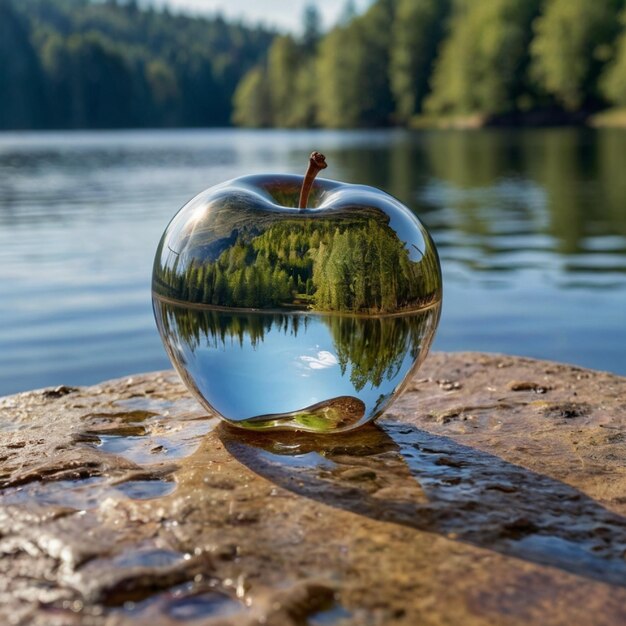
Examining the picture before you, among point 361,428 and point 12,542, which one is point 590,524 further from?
point 12,542

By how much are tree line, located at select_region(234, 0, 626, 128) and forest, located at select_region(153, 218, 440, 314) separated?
5490 cm

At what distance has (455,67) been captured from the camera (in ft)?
226

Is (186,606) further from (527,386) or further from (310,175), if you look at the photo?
(527,386)

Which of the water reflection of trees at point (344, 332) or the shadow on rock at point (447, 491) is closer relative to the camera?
the shadow on rock at point (447, 491)

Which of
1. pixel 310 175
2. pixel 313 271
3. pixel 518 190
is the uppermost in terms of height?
pixel 310 175

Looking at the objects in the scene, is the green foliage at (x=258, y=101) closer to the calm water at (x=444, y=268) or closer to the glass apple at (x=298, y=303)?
the calm water at (x=444, y=268)

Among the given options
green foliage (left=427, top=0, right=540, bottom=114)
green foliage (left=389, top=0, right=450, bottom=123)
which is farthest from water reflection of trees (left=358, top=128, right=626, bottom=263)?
green foliage (left=389, top=0, right=450, bottom=123)

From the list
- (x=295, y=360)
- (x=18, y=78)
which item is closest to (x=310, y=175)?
(x=295, y=360)

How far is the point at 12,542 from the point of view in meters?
1.82

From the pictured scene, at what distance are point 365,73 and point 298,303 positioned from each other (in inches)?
3428

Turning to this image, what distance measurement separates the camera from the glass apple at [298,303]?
2348 mm

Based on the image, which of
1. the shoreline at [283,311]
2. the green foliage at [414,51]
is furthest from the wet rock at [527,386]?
the green foliage at [414,51]

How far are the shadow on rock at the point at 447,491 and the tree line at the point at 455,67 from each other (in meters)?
55.0

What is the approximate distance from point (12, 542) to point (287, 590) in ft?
2.07
